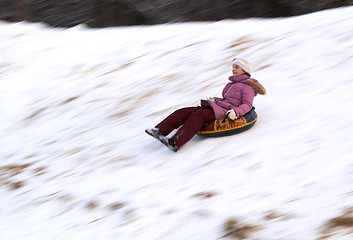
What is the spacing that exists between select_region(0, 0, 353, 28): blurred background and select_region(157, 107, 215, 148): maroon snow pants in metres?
6.69

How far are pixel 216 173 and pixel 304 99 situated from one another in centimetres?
214

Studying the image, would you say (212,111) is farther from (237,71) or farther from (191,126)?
(237,71)

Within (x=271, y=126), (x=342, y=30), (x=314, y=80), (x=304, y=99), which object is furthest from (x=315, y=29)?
(x=271, y=126)

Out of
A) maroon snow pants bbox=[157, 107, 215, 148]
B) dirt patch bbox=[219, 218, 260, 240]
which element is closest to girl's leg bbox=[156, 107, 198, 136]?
maroon snow pants bbox=[157, 107, 215, 148]

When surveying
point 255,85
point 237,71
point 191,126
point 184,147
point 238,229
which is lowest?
point 184,147

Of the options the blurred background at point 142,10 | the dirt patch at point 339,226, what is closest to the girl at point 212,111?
the dirt patch at point 339,226

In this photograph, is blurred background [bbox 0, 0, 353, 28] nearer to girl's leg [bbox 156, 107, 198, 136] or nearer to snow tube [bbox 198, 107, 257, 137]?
snow tube [bbox 198, 107, 257, 137]

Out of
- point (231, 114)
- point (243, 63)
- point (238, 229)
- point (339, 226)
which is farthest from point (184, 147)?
point (339, 226)

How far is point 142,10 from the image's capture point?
1334 centimetres

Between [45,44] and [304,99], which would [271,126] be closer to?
[304,99]

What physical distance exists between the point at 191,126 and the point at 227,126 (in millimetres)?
442

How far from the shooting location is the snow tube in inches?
240

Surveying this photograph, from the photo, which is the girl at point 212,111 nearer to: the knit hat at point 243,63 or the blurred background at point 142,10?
the knit hat at point 243,63

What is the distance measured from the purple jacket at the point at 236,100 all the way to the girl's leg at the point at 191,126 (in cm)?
15
